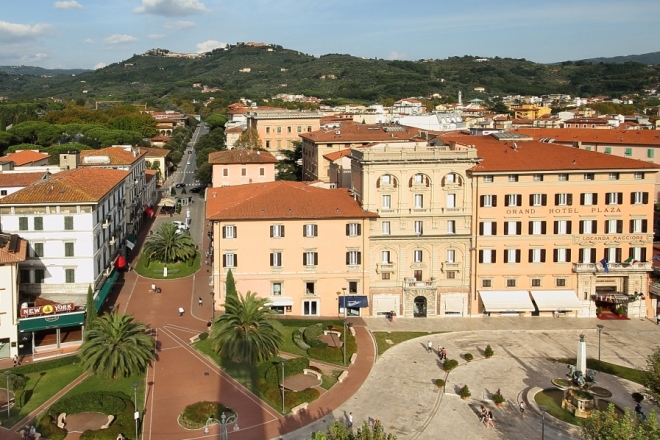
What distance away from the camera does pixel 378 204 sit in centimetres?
5550

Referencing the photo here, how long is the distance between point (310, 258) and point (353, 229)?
4.39 meters

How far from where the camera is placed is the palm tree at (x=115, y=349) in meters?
40.3

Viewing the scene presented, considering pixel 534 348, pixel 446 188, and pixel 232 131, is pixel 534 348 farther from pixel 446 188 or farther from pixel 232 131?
pixel 232 131

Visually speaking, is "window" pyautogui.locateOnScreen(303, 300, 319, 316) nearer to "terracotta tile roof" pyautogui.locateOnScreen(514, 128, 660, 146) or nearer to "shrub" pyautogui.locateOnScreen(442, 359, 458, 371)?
"shrub" pyautogui.locateOnScreen(442, 359, 458, 371)

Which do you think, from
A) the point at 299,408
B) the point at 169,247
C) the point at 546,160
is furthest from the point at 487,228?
the point at 169,247

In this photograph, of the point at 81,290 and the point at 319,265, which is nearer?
the point at 81,290

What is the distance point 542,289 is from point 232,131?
95.4 m

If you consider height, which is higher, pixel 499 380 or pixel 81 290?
pixel 81 290

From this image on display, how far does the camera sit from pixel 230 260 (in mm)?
53969

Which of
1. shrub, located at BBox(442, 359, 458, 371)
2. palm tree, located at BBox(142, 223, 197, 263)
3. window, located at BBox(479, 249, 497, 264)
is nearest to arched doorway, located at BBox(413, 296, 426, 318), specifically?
window, located at BBox(479, 249, 497, 264)

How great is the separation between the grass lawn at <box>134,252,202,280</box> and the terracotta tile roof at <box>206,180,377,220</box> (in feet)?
32.1

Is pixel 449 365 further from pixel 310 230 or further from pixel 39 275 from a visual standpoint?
pixel 39 275

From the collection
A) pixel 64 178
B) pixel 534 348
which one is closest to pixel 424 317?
pixel 534 348

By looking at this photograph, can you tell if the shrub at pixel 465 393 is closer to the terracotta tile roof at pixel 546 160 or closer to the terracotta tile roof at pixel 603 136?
the terracotta tile roof at pixel 546 160
